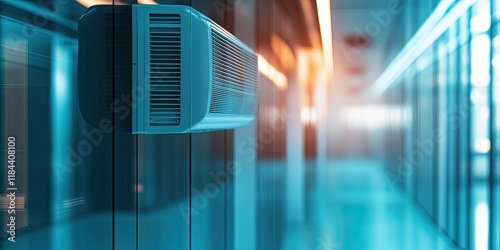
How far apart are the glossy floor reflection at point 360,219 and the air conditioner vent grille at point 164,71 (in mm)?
5399

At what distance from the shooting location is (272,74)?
737 cm

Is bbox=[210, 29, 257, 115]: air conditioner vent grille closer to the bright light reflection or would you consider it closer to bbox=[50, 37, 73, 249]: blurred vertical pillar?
bbox=[50, 37, 73, 249]: blurred vertical pillar

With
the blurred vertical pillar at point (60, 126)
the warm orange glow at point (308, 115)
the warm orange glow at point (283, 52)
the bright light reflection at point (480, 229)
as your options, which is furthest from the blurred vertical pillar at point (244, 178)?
the blurred vertical pillar at point (60, 126)

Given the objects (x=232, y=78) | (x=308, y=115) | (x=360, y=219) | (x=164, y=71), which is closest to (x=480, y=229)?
(x=360, y=219)

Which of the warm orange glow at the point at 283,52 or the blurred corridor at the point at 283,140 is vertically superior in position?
the warm orange glow at the point at 283,52

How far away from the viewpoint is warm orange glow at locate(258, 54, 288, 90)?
6699 millimetres

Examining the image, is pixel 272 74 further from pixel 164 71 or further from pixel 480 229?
pixel 164 71

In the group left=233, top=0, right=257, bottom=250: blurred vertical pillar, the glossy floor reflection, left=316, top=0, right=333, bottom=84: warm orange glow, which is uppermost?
left=316, top=0, right=333, bottom=84: warm orange glow

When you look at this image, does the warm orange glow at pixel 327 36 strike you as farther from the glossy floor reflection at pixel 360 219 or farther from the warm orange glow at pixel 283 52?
the glossy floor reflection at pixel 360 219

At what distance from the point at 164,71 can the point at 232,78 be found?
2.36ft

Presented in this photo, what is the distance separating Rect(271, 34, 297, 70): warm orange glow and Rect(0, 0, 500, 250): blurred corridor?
0.05 metres

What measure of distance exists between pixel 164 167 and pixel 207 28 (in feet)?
4.31

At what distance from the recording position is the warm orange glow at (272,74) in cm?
670

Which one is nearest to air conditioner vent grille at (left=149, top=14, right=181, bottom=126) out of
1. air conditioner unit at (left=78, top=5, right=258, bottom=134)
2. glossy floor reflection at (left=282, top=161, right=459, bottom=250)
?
air conditioner unit at (left=78, top=5, right=258, bottom=134)
